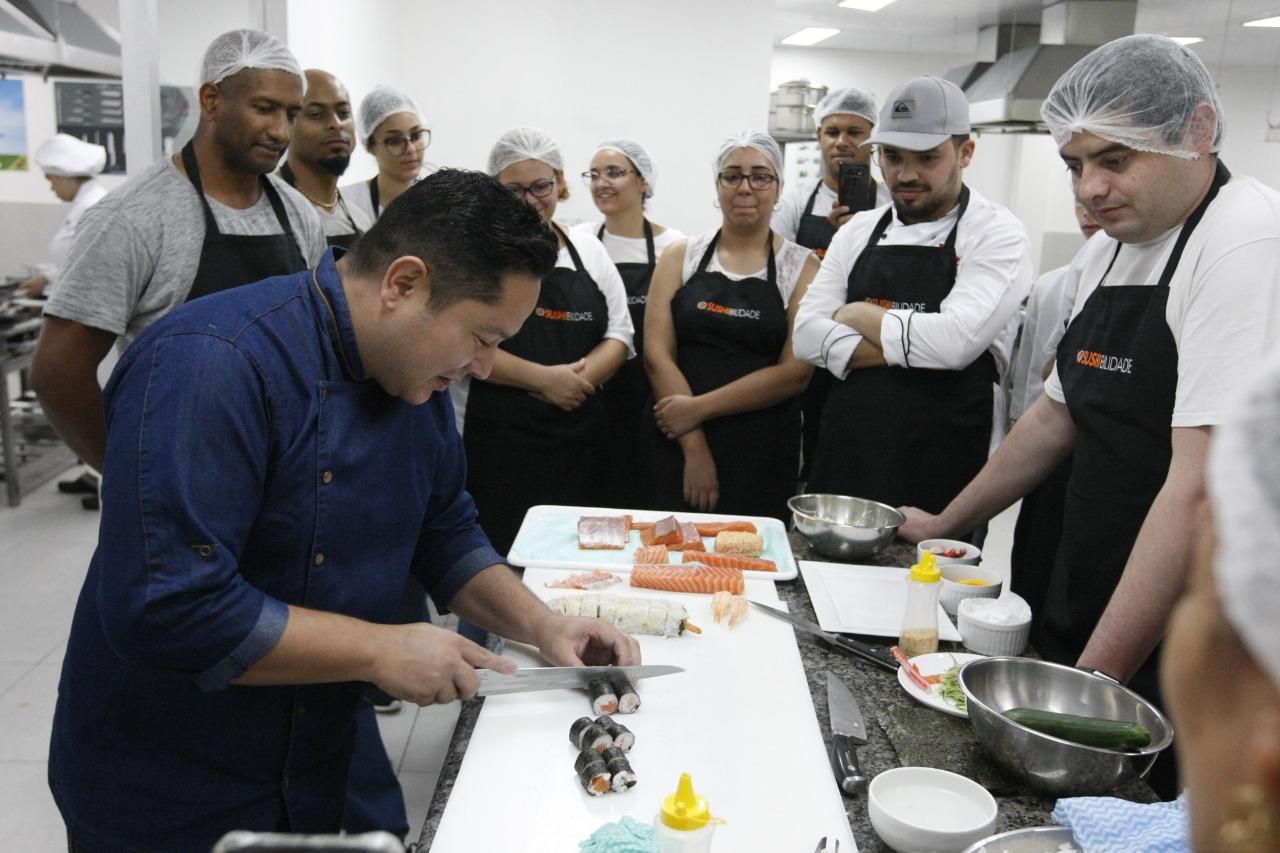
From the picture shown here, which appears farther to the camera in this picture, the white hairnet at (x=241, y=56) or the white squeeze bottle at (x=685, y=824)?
the white hairnet at (x=241, y=56)

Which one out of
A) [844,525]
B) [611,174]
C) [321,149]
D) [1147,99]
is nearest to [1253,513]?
[1147,99]

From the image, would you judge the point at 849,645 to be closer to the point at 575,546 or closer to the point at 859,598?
the point at 859,598

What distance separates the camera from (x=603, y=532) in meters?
2.08

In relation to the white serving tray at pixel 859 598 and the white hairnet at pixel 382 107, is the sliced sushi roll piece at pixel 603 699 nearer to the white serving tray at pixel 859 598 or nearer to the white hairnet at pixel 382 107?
the white serving tray at pixel 859 598

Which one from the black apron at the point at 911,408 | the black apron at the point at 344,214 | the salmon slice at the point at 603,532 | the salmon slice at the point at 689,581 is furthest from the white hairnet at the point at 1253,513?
the black apron at the point at 344,214

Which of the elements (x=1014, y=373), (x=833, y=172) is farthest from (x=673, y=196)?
(x=1014, y=373)

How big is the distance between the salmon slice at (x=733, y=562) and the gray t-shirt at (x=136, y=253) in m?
1.26

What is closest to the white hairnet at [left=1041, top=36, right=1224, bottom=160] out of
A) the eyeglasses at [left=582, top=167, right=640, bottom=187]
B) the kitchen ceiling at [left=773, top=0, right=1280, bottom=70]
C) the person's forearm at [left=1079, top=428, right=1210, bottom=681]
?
the person's forearm at [left=1079, top=428, right=1210, bottom=681]

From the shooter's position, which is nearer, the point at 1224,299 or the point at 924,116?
the point at 1224,299

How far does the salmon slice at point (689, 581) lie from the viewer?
181 centimetres

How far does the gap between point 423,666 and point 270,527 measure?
280 mm

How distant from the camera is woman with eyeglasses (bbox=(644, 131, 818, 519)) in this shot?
308cm

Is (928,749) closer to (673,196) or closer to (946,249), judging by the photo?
(946,249)

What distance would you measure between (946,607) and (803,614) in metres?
0.26
